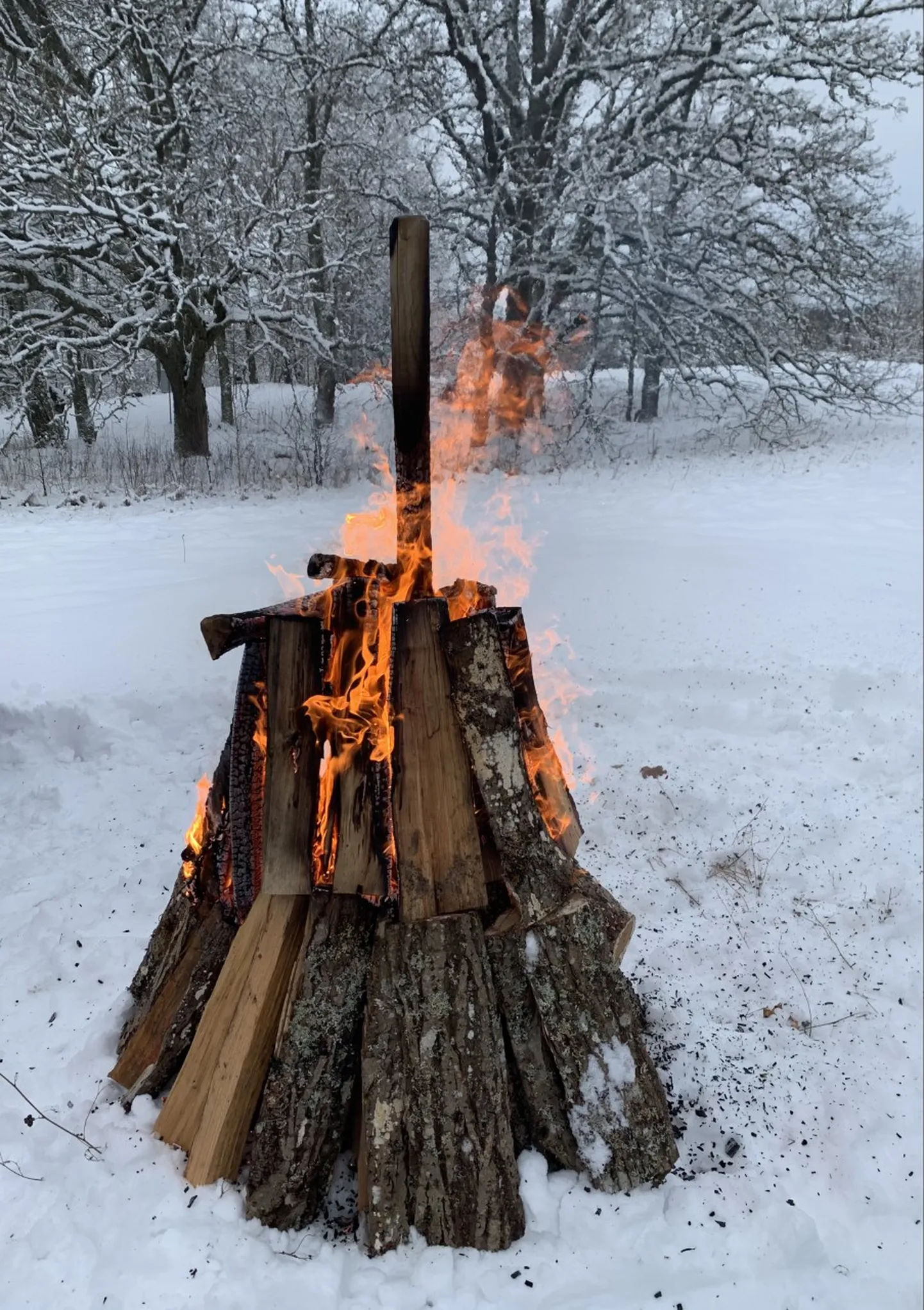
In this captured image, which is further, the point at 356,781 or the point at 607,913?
the point at 607,913

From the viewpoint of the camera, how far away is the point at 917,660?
4.91 m

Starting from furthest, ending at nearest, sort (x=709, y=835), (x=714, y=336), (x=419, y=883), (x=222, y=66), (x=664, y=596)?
(x=714, y=336)
(x=664, y=596)
(x=222, y=66)
(x=709, y=835)
(x=419, y=883)

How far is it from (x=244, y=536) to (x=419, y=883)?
303 centimetres

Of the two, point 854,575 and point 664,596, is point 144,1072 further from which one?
point 854,575

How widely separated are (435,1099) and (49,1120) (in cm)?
110

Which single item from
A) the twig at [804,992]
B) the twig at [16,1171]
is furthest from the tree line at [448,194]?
the twig at [804,992]

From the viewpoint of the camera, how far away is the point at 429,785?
1965mm

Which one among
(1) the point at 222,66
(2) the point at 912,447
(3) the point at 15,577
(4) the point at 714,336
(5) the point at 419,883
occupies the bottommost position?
(5) the point at 419,883

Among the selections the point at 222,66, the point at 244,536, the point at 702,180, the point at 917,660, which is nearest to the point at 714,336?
the point at 702,180

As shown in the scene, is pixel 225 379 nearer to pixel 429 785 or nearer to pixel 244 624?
pixel 244 624

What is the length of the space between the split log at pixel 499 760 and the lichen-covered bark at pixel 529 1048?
186 millimetres

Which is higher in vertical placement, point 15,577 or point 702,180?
point 702,180

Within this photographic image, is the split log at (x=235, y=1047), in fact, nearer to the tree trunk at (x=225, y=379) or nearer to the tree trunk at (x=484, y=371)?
the tree trunk at (x=225, y=379)

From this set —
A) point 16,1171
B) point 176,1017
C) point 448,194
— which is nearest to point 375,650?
point 176,1017
